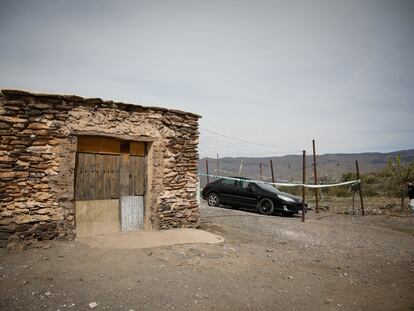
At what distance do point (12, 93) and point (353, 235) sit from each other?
9.55 metres

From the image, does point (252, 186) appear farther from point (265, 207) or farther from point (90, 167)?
point (90, 167)

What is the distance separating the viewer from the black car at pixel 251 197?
1132 cm

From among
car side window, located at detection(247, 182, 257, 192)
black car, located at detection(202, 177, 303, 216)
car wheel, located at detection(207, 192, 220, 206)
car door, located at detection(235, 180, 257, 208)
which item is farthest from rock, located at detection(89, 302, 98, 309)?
car wheel, located at detection(207, 192, 220, 206)

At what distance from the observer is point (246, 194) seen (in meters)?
12.1

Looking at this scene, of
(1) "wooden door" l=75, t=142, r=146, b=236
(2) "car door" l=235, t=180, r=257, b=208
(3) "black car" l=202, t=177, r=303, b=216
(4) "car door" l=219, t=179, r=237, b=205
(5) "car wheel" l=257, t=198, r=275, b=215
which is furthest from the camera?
(4) "car door" l=219, t=179, r=237, b=205

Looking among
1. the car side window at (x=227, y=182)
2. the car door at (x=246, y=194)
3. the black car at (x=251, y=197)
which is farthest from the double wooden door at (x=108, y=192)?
the car side window at (x=227, y=182)

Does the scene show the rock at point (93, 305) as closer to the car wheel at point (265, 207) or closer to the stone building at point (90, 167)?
the stone building at point (90, 167)

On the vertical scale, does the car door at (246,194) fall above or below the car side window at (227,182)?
below

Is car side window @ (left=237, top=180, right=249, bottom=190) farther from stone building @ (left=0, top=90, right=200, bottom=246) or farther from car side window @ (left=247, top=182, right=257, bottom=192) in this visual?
stone building @ (left=0, top=90, right=200, bottom=246)

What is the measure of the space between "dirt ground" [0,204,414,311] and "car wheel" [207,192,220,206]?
567 cm

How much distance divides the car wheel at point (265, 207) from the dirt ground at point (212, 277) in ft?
13.5

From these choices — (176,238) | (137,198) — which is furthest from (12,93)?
(176,238)

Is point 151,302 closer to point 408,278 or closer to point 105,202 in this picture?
point 105,202

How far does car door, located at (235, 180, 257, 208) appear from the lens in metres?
12.0
